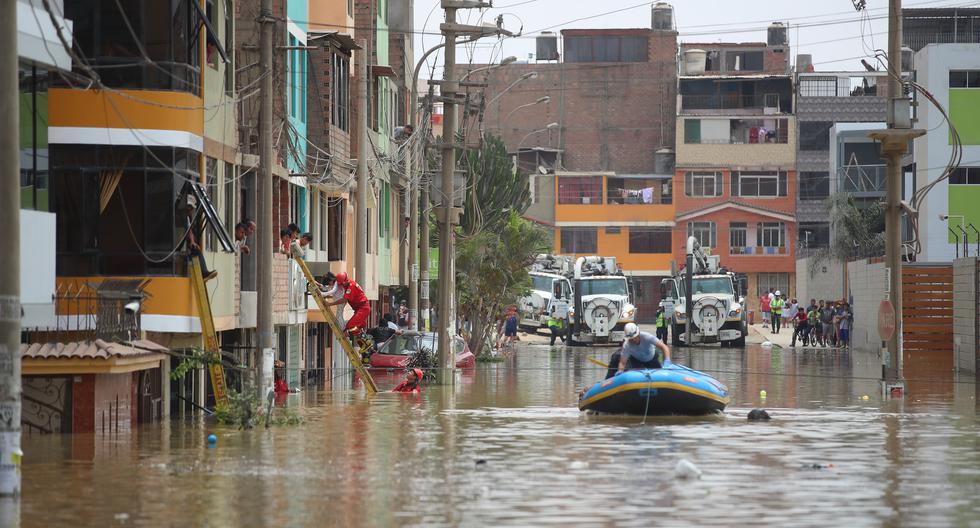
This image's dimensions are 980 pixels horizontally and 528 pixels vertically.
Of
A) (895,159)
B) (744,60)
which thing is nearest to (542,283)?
(744,60)

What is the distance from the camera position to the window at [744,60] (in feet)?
368

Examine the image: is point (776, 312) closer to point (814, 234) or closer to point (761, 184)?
point (814, 234)

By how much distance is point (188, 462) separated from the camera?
21828 mm

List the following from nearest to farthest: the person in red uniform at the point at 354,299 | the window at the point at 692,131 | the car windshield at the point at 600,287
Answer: the person in red uniform at the point at 354,299
the car windshield at the point at 600,287
the window at the point at 692,131

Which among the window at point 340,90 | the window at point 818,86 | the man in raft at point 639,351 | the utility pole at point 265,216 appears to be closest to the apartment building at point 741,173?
the window at point 818,86

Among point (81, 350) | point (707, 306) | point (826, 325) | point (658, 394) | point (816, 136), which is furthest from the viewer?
point (816, 136)

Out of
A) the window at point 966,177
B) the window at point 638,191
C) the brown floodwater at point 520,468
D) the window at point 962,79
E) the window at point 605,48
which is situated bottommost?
the brown floodwater at point 520,468

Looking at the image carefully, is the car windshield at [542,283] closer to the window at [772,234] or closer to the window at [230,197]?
the window at [772,234]

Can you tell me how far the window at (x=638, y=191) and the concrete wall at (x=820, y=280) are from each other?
9.92m

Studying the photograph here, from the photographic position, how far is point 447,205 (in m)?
44.6

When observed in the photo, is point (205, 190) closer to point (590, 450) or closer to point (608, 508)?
point (590, 450)

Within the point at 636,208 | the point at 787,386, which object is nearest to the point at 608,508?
the point at 787,386

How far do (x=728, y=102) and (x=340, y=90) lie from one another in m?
66.8

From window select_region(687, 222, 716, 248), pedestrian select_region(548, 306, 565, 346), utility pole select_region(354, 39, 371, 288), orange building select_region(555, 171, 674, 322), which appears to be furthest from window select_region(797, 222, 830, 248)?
utility pole select_region(354, 39, 371, 288)
